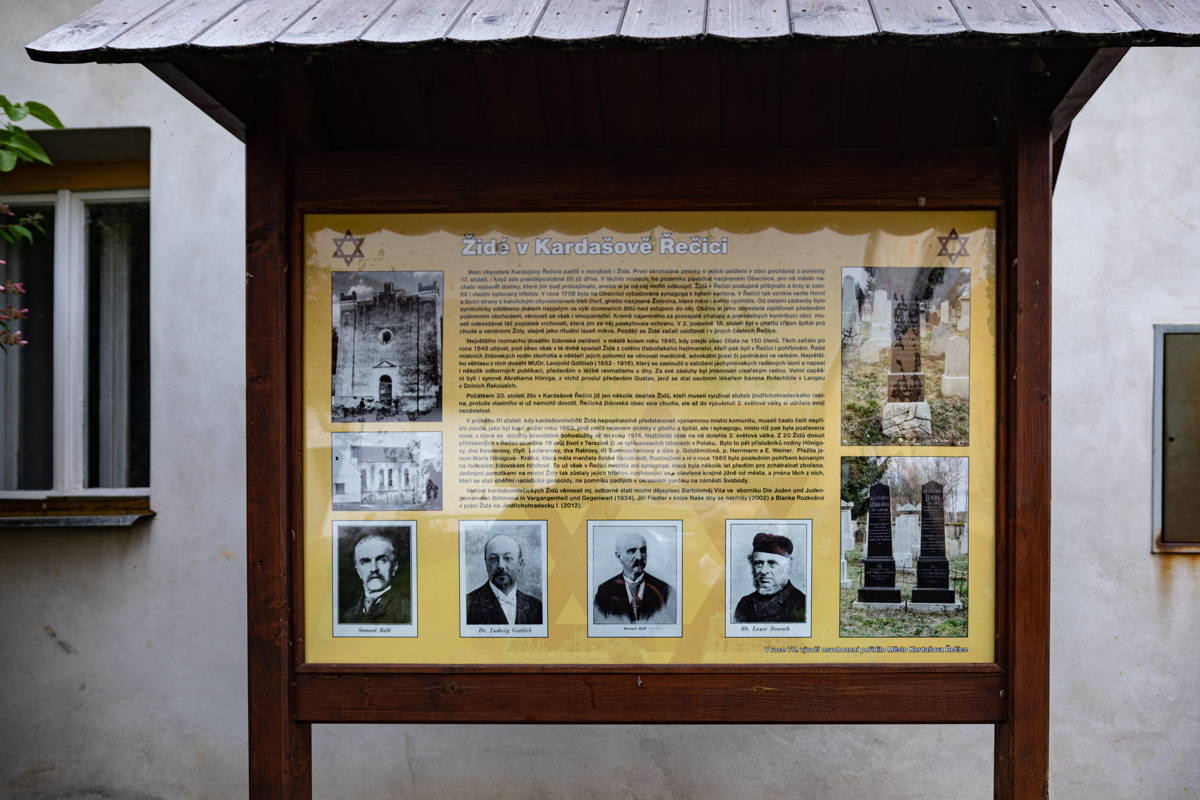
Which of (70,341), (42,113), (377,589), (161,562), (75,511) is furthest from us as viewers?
(70,341)

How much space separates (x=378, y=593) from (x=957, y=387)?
1789 millimetres

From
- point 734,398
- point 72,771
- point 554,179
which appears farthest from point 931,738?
point 72,771

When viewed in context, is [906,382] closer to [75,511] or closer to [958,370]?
[958,370]

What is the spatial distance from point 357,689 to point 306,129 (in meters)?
1.72

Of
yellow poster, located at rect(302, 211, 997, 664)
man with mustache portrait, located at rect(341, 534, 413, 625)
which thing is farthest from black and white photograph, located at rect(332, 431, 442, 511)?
man with mustache portrait, located at rect(341, 534, 413, 625)

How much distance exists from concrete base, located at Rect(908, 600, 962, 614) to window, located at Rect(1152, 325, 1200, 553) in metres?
1.88

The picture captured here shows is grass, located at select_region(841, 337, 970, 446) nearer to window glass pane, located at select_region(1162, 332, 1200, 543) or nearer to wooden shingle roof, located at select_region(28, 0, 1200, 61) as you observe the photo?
wooden shingle roof, located at select_region(28, 0, 1200, 61)

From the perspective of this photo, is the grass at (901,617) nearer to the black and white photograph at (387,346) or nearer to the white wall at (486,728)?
the black and white photograph at (387,346)

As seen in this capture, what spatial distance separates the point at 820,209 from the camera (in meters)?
2.49

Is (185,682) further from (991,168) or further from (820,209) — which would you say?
(991,168)

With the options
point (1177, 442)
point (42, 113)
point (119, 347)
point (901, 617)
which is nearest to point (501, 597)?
point (901, 617)


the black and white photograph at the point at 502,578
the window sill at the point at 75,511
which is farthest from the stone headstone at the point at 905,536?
the window sill at the point at 75,511

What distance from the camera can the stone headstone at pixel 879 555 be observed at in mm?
2471

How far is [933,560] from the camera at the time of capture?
2471mm
